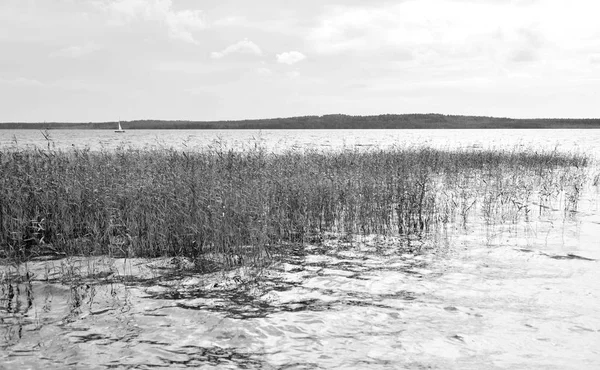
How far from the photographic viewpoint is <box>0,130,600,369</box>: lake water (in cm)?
493

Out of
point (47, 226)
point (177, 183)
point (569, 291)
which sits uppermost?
point (177, 183)

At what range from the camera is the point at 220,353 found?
5031 millimetres

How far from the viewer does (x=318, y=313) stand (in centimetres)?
611

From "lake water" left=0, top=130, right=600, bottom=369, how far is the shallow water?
0.07 feet

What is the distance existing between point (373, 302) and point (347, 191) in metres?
6.40

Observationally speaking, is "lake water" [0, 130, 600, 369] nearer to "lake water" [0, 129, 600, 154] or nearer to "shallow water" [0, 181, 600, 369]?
"shallow water" [0, 181, 600, 369]

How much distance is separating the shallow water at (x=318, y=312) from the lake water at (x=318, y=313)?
0.07ft

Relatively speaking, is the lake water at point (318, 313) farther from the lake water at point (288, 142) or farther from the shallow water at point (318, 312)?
the lake water at point (288, 142)

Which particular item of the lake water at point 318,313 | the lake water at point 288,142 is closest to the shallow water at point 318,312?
the lake water at point 318,313

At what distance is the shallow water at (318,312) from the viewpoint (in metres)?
4.93

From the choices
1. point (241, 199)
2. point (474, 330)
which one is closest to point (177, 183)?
point (241, 199)

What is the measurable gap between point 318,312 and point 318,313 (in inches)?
1.2

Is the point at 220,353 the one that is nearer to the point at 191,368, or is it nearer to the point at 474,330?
the point at 191,368

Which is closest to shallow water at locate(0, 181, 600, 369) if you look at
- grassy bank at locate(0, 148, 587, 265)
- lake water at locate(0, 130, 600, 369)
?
lake water at locate(0, 130, 600, 369)
